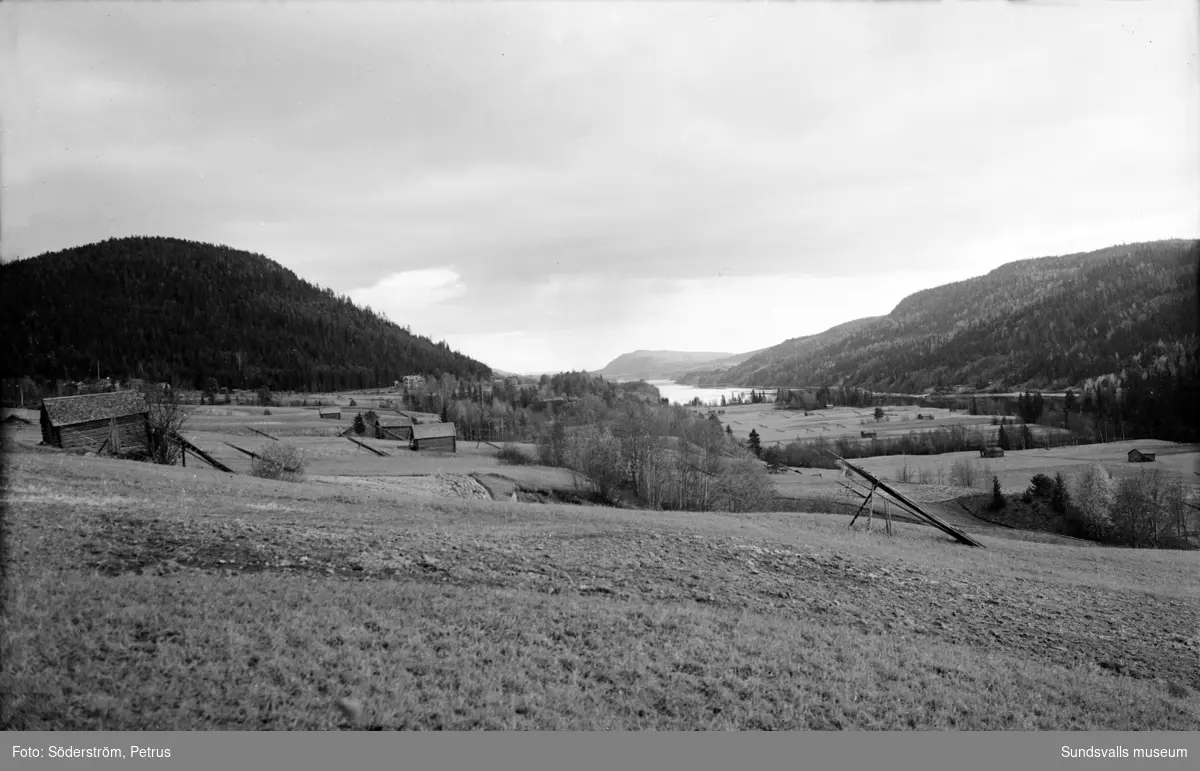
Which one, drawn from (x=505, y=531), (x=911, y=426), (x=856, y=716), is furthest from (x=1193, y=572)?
(x=911, y=426)

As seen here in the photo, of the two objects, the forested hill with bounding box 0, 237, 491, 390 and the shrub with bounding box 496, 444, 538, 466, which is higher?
the forested hill with bounding box 0, 237, 491, 390

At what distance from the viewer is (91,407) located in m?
39.1

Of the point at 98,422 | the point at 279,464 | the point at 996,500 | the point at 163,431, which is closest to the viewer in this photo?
the point at 98,422

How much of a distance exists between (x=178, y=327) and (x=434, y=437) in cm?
9681

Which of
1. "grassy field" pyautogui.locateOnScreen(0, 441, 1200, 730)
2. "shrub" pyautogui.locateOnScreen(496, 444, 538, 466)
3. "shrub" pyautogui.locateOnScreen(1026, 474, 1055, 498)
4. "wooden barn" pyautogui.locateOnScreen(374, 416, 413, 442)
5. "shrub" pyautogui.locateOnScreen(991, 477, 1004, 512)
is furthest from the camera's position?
"wooden barn" pyautogui.locateOnScreen(374, 416, 413, 442)

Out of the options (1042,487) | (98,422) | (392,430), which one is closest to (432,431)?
(392,430)

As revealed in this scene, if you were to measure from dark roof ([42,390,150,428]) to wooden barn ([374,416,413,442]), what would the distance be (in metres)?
48.8

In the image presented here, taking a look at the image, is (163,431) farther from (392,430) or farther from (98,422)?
(392,430)

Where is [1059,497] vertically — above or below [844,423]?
below

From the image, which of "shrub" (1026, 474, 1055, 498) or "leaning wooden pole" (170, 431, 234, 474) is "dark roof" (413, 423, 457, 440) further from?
"shrub" (1026, 474, 1055, 498)

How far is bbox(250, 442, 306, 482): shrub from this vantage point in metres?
40.2

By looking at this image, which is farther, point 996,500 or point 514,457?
point 514,457

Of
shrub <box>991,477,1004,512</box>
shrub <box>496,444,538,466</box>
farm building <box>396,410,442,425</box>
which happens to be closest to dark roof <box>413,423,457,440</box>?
farm building <box>396,410,442,425</box>

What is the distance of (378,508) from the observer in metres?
24.1
